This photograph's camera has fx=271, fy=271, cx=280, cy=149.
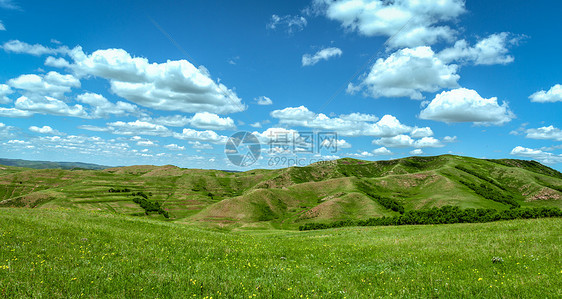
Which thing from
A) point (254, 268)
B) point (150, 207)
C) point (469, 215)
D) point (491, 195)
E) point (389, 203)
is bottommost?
point (150, 207)

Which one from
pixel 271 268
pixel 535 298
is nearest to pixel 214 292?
pixel 271 268

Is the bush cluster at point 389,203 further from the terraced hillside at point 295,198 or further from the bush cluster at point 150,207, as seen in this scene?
the bush cluster at point 150,207

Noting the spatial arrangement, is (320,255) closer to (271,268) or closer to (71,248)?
(271,268)

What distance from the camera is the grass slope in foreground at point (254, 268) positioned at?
9914mm

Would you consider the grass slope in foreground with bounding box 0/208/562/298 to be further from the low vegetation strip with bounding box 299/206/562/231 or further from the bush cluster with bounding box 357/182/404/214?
the bush cluster with bounding box 357/182/404/214

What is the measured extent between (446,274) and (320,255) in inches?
285

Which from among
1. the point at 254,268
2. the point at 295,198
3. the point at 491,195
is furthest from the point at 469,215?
the point at 491,195

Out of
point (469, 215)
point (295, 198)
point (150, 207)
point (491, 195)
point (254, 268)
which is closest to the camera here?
point (254, 268)

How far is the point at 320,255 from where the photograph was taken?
17594 millimetres

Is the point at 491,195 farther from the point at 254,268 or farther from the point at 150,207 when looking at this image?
the point at 150,207

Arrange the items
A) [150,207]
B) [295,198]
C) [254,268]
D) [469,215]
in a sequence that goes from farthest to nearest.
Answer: [295,198], [150,207], [469,215], [254,268]

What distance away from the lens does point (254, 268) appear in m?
13.5

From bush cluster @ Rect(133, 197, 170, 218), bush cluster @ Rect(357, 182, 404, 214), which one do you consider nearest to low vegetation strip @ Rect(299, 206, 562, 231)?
bush cluster @ Rect(357, 182, 404, 214)

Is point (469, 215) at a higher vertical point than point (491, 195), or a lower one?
higher
